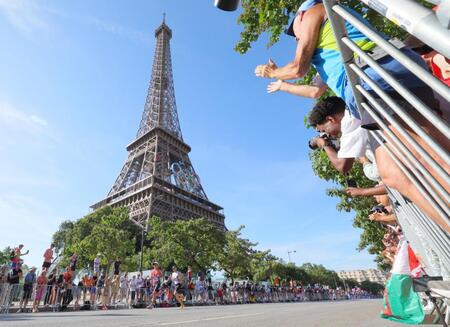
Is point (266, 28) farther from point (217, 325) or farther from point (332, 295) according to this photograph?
point (332, 295)

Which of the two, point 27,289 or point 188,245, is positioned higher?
point 188,245

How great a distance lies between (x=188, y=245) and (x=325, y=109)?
105ft

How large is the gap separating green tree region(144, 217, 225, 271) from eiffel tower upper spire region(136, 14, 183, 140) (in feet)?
91.6

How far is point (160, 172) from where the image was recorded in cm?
4972

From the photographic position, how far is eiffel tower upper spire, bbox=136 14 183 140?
60250 millimetres

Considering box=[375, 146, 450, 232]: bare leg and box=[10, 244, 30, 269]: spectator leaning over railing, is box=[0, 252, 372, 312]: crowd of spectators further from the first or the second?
box=[375, 146, 450, 232]: bare leg

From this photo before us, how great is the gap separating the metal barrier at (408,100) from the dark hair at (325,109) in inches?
32.4

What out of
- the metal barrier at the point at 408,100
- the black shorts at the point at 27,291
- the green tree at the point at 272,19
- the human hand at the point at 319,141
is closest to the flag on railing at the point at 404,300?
the metal barrier at the point at 408,100

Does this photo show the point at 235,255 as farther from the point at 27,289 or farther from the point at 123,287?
the point at 27,289

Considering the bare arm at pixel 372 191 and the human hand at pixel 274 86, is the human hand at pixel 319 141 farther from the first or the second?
the bare arm at pixel 372 191

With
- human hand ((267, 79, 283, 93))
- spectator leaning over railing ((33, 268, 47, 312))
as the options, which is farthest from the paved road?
human hand ((267, 79, 283, 93))

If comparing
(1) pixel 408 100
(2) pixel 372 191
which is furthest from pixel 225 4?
(2) pixel 372 191

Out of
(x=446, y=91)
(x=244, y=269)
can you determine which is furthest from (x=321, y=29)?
(x=244, y=269)

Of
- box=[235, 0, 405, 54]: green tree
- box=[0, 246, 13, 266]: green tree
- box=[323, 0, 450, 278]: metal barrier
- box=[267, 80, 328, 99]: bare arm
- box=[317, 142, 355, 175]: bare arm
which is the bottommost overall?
box=[323, 0, 450, 278]: metal barrier
